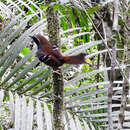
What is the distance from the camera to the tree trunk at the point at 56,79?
3.05ft

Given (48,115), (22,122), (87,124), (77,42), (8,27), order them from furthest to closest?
1. (77,42)
2. (8,27)
3. (87,124)
4. (48,115)
5. (22,122)

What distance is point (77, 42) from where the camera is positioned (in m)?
2.51

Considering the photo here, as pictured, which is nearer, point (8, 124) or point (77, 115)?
point (77, 115)

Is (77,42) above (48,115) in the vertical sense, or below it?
above

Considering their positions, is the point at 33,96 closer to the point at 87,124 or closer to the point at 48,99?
the point at 48,99

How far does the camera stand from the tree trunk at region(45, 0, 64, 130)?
93 centimetres

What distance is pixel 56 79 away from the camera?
95 centimetres

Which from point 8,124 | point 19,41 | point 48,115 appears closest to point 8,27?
point 19,41

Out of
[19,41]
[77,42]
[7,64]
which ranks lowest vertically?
[7,64]

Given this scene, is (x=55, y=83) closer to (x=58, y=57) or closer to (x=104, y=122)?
(x=58, y=57)

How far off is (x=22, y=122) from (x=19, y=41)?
49 centimetres

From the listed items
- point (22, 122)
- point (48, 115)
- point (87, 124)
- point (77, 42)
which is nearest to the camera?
Result: point (22, 122)

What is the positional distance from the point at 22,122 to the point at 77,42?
146cm

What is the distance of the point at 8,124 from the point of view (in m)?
1.96
